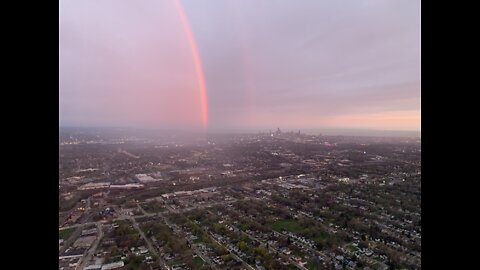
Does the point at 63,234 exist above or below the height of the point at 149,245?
above

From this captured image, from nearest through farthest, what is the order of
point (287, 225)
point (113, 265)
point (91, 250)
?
point (113, 265) → point (91, 250) → point (287, 225)

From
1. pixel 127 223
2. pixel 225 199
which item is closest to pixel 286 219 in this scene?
pixel 225 199

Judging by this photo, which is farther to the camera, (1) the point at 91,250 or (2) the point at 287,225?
(2) the point at 287,225

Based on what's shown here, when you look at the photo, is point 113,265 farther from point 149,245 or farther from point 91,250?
point 149,245

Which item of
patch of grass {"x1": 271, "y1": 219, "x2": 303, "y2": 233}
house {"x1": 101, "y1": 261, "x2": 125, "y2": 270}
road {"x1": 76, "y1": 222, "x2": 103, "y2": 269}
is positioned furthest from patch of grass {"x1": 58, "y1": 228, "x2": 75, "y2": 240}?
patch of grass {"x1": 271, "y1": 219, "x2": 303, "y2": 233}

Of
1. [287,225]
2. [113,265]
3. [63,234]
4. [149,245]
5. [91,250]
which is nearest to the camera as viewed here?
[63,234]

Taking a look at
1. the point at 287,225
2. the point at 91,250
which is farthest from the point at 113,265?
the point at 287,225

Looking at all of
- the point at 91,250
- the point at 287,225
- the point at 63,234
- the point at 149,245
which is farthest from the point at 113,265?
the point at 287,225

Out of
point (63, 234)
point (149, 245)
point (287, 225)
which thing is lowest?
point (287, 225)
